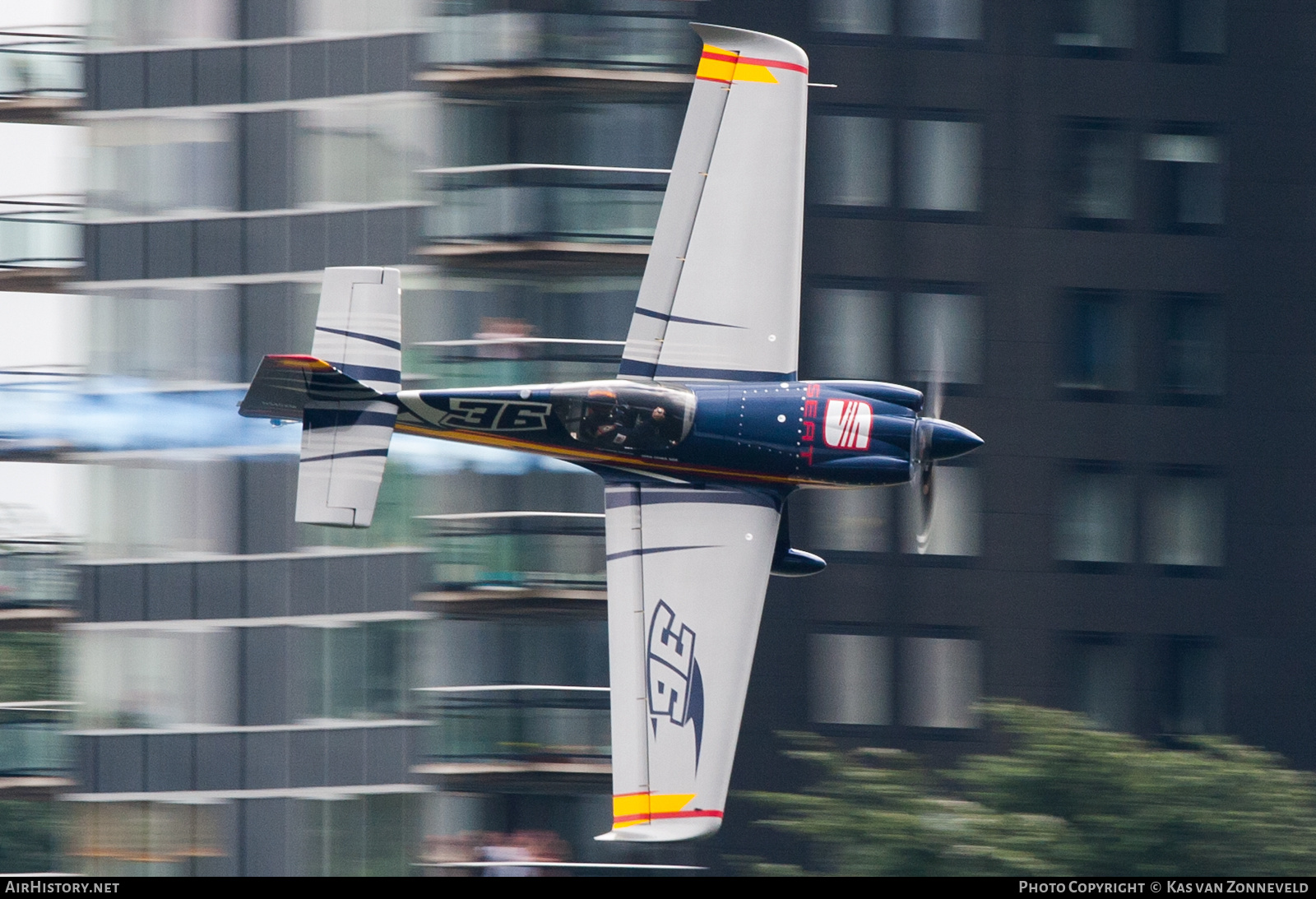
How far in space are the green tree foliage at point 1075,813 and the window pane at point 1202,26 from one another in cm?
1071

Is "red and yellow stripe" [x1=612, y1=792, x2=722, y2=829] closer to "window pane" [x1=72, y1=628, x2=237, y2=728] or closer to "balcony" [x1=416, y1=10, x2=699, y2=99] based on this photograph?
"window pane" [x1=72, y1=628, x2=237, y2=728]

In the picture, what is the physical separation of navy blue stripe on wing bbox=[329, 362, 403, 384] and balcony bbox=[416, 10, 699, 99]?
6.17m

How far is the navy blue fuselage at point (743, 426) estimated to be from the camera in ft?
67.7

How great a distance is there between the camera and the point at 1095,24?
96.0 feet

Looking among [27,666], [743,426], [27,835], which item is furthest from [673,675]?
[27,666]

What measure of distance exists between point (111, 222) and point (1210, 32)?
16.5 metres

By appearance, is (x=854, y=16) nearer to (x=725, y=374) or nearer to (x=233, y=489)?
(x=725, y=374)

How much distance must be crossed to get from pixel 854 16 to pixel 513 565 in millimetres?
9698

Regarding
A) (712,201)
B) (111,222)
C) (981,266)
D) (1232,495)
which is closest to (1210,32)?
(981,266)

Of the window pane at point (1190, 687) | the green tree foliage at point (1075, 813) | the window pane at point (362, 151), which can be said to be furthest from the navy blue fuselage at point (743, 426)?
the window pane at point (1190, 687)

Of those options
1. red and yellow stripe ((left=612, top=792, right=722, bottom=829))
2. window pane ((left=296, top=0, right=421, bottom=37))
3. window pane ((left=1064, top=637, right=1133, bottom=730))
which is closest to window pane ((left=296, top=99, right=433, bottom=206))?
window pane ((left=296, top=0, right=421, bottom=37))

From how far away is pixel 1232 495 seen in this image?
97.0 feet

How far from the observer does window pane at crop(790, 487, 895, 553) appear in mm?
28031

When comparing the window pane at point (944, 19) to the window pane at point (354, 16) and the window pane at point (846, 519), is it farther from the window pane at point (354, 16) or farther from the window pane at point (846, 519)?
the window pane at point (354, 16)
